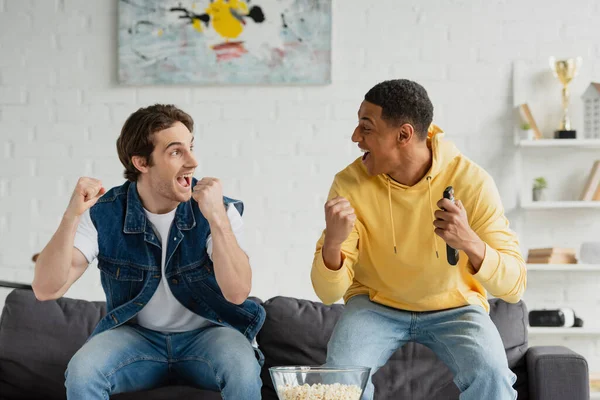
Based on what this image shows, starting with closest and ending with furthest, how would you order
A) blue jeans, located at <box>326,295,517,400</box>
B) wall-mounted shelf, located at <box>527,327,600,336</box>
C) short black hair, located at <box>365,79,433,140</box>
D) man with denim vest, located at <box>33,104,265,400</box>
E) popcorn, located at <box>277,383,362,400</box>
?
1. popcorn, located at <box>277,383,362,400</box>
2. blue jeans, located at <box>326,295,517,400</box>
3. man with denim vest, located at <box>33,104,265,400</box>
4. short black hair, located at <box>365,79,433,140</box>
5. wall-mounted shelf, located at <box>527,327,600,336</box>

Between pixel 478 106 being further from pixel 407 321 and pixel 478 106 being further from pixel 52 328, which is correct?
pixel 52 328

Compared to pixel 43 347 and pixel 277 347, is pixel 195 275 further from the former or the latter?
pixel 43 347

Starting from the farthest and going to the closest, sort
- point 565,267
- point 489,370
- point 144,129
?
point 565,267
point 144,129
point 489,370

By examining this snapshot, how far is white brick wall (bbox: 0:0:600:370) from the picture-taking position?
14.0ft

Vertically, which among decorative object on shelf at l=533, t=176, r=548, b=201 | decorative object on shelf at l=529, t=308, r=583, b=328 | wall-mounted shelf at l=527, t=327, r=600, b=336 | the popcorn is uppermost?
decorative object on shelf at l=533, t=176, r=548, b=201

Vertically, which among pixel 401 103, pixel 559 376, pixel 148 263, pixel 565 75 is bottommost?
pixel 559 376

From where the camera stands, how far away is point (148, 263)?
8.29 ft

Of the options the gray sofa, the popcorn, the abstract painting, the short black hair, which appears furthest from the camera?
the abstract painting

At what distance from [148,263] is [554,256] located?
2.30 meters

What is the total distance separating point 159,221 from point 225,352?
1.55ft

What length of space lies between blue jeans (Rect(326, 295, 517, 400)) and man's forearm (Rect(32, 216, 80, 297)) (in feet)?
2.65

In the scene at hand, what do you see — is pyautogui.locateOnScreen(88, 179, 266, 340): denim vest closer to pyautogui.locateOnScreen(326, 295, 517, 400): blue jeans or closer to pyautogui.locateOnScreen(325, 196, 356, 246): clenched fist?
pyautogui.locateOnScreen(326, 295, 517, 400): blue jeans

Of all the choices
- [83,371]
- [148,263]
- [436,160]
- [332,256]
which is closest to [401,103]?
[436,160]

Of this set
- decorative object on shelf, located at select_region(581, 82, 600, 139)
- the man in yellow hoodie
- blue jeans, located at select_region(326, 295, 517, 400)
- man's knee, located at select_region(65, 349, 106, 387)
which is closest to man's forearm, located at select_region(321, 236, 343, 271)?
the man in yellow hoodie
